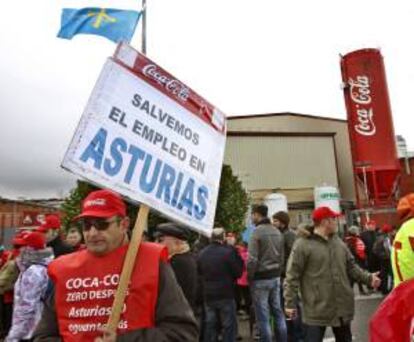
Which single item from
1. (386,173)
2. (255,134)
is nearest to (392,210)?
(386,173)

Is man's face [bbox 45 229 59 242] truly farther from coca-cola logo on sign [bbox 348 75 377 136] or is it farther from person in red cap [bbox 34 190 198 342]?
coca-cola logo on sign [bbox 348 75 377 136]

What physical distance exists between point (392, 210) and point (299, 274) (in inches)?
1061

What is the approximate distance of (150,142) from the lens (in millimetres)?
2811

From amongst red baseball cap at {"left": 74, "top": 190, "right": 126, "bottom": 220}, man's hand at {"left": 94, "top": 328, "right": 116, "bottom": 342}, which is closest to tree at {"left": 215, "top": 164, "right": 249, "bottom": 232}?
red baseball cap at {"left": 74, "top": 190, "right": 126, "bottom": 220}

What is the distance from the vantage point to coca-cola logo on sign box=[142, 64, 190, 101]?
2.89 m

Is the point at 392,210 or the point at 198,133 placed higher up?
the point at 392,210

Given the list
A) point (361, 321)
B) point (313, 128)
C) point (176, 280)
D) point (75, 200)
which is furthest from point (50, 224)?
point (313, 128)

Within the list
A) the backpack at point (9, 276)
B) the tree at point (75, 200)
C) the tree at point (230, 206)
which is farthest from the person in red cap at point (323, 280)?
the tree at point (230, 206)

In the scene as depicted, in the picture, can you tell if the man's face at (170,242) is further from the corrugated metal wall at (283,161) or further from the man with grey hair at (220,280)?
the corrugated metal wall at (283,161)

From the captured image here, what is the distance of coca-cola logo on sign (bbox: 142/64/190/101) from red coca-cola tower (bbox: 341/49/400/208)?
29.4 metres

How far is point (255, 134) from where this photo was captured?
141 feet

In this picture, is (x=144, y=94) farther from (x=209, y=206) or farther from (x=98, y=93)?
(x=209, y=206)

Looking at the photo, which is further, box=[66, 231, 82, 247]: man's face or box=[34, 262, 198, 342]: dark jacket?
box=[66, 231, 82, 247]: man's face

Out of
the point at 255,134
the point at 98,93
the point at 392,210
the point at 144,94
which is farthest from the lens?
the point at 255,134
